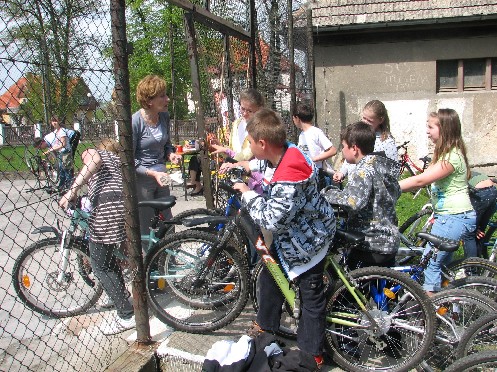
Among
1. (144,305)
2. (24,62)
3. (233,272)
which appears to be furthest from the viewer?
(233,272)

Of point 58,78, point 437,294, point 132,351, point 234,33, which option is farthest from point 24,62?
point 234,33

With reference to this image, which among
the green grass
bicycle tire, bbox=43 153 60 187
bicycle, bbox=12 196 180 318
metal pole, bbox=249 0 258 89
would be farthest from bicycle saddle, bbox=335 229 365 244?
metal pole, bbox=249 0 258 89

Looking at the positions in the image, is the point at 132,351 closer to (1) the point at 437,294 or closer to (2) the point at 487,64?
(1) the point at 437,294

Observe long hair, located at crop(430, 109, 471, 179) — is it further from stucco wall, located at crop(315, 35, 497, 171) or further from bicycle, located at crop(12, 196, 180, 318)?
stucco wall, located at crop(315, 35, 497, 171)

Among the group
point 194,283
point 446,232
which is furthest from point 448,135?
point 194,283

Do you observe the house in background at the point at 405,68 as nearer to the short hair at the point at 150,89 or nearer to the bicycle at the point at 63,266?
the short hair at the point at 150,89

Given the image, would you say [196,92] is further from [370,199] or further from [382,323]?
[382,323]

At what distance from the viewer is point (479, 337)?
9.69 ft

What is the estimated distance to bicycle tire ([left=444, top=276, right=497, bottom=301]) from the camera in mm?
3258

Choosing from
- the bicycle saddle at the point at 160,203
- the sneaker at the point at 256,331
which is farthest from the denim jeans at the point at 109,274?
the sneaker at the point at 256,331

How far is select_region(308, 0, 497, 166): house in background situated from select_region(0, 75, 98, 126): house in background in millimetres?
7104

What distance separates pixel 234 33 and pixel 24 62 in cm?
322

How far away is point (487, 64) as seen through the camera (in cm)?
965

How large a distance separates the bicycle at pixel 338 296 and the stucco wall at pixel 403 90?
684 cm
